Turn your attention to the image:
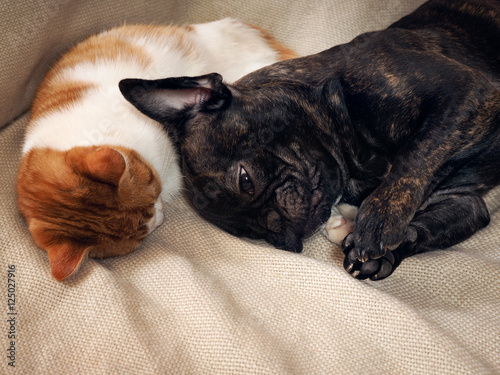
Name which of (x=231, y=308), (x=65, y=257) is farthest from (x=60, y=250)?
(x=231, y=308)

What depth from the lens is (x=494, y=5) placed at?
2729 millimetres

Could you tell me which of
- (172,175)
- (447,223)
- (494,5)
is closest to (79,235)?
(172,175)

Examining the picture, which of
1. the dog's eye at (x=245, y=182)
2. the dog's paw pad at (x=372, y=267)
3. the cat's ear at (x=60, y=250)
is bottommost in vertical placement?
the cat's ear at (x=60, y=250)

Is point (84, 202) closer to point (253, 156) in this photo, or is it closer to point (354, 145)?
point (253, 156)

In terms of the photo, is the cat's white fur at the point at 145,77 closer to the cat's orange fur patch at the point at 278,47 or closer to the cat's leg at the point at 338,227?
the cat's orange fur patch at the point at 278,47

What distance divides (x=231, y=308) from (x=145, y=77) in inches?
53.0

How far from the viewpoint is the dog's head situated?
210cm

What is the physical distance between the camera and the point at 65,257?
1.89 metres

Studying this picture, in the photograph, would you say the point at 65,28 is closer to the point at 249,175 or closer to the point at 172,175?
the point at 172,175

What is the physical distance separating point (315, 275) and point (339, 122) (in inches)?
28.6

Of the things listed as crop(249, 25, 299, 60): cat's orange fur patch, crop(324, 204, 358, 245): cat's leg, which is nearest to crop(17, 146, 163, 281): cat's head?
crop(324, 204, 358, 245): cat's leg

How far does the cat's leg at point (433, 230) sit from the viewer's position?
1.96 metres

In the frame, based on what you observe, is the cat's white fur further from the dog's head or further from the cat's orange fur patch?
the dog's head

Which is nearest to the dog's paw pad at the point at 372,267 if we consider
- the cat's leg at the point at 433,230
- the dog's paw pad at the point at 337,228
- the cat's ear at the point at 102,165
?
the cat's leg at the point at 433,230
